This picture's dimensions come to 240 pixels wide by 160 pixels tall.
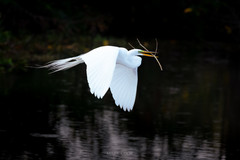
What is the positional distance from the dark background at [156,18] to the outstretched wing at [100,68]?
21.7ft

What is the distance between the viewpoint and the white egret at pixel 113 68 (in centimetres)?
285

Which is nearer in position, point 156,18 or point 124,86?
point 124,86

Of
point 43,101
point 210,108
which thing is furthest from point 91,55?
point 210,108

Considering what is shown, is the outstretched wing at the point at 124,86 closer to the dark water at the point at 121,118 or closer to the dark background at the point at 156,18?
the dark water at the point at 121,118

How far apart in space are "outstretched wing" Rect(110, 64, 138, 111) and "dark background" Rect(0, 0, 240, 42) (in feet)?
20.5

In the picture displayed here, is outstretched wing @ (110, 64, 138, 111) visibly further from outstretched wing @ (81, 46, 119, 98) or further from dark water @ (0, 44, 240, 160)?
dark water @ (0, 44, 240, 160)

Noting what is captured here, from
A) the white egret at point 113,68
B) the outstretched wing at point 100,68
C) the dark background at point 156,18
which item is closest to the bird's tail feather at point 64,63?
the white egret at point 113,68

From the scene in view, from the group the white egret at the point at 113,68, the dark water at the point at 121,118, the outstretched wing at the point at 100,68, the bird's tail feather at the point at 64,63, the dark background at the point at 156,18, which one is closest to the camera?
the outstretched wing at the point at 100,68

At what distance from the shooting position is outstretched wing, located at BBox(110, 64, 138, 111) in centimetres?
341

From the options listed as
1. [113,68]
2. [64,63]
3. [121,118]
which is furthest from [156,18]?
[113,68]

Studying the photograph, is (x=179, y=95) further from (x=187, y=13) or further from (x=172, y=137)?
(x=187, y=13)

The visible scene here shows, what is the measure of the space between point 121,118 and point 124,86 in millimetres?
2590

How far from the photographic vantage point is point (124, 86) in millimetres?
3525

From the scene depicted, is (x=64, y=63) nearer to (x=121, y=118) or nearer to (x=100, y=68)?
(x=100, y=68)
